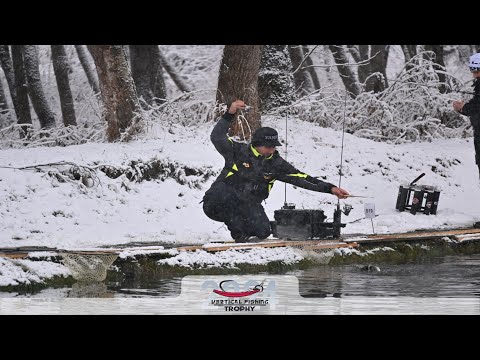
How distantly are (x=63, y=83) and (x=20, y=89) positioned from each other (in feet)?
2.49

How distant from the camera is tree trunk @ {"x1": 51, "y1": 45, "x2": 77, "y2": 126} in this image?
10828 millimetres

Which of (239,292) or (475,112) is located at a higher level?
(475,112)

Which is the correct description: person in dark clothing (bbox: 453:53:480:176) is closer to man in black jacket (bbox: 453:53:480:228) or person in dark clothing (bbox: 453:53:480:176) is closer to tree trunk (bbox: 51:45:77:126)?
man in black jacket (bbox: 453:53:480:228)

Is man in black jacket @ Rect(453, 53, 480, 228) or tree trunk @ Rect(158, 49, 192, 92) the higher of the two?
tree trunk @ Rect(158, 49, 192, 92)

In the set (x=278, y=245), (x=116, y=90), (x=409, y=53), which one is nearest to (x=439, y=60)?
(x=409, y=53)

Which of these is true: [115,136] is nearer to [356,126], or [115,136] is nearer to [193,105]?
[193,105]

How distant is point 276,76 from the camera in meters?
11.2

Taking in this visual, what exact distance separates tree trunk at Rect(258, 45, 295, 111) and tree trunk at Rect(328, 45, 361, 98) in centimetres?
113

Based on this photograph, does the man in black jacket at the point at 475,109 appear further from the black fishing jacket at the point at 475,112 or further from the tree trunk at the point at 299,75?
the tree trunk at the point at 299,75

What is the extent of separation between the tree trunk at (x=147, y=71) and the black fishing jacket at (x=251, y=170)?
2100mm

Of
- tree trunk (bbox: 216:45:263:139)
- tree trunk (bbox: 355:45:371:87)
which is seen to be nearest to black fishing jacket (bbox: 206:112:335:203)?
tree trunk (bbox: 216:45:263:139)

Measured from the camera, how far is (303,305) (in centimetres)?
812

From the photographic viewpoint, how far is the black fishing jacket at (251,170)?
29.5ft

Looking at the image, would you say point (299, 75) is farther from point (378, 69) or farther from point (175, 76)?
point (175, 76)
